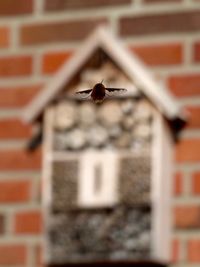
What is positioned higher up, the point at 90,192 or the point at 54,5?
the point at 54,5

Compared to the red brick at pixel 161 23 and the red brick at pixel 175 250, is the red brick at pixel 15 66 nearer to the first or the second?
the red brick at pixel 161 23

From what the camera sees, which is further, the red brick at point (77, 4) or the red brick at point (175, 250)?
the red brick at point (77, 4)

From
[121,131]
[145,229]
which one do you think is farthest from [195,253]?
[121,131]

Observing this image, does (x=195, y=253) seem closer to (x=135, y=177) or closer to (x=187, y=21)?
(x=135, y=177)

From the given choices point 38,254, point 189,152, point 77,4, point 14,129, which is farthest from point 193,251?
point 77,4

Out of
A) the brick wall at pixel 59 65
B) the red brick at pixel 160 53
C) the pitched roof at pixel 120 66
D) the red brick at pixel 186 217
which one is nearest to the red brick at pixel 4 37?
the brick wall at pixel 59 65

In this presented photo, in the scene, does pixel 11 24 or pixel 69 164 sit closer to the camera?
pixel 69 164

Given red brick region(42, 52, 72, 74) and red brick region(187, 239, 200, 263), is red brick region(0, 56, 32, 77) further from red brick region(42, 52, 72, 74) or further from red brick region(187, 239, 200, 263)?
red brick region(187, 239, 200, 263)

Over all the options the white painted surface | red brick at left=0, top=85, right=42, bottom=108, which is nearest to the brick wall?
red brick at left=0, top=85, right=42, bottom=108
